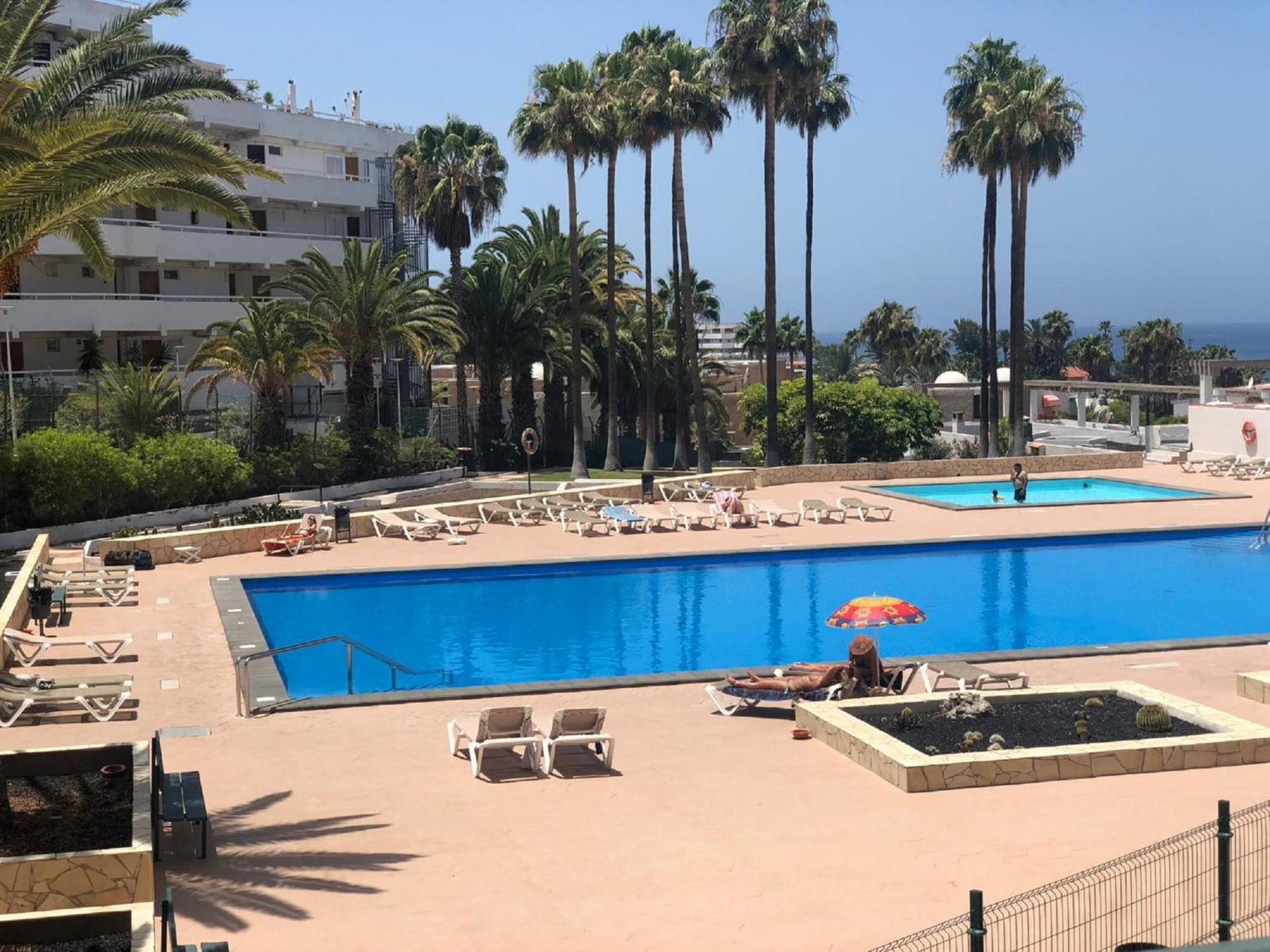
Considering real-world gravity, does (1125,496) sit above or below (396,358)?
below

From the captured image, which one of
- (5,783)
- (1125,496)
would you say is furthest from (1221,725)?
(1125,496)

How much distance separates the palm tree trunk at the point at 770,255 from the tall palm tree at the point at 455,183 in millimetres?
10065

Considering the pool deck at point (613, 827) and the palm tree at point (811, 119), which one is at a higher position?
the palm tree at point (811, 119)

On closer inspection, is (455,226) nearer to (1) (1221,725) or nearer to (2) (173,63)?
(2) (173,63)

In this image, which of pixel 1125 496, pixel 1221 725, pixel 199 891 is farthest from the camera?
pixel 1125 496

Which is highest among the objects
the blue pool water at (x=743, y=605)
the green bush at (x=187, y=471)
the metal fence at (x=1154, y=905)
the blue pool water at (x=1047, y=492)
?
the green bush at (x=187, y=471)

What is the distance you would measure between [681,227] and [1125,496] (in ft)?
53.1

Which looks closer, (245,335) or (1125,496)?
(245,335)

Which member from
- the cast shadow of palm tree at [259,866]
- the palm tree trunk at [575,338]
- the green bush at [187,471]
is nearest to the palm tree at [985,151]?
the palm tree trunk at [575,338]

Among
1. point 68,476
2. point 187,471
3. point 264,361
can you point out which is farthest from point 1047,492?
point 68,476

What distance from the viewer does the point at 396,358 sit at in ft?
166

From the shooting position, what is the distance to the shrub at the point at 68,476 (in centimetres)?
2759

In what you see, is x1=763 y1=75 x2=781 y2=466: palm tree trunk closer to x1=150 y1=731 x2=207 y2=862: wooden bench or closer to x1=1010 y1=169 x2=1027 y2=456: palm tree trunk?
x1=1010 y1=169 x2=1027 y2=456: palm tree trunk

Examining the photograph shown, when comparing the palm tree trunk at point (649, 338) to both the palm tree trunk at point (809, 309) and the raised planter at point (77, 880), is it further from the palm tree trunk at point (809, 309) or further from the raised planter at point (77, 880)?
the raised planter at point (77, 880)
